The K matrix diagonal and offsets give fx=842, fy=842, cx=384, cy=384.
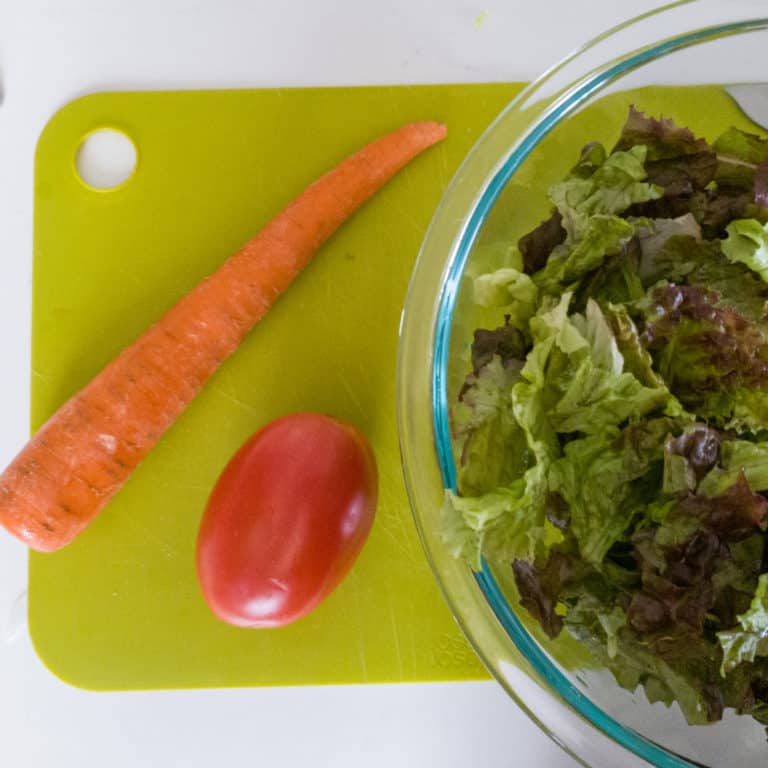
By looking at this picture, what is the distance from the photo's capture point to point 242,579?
994mm

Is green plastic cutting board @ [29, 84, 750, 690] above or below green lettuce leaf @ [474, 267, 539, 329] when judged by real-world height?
below

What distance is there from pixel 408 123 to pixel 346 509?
0.53 meters

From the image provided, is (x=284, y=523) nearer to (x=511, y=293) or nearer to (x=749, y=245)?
(x=511, y=293)

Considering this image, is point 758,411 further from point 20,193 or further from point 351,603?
point 20,193

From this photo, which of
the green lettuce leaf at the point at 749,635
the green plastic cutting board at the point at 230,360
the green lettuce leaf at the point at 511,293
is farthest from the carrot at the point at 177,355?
the green lettuce leaf at the point at 749,635

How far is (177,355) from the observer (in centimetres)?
110

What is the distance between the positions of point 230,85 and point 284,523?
2.00ft

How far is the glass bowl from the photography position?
877mm

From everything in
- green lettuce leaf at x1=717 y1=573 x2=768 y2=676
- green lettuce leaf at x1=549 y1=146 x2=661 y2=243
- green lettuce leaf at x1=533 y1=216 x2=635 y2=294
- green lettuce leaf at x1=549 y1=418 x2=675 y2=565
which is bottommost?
green lettuce leaf at x1=717 y1=573 x2=768 y2=676

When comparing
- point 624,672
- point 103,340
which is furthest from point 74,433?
point 624,672

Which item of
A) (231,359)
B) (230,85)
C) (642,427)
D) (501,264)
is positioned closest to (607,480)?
(642,427)

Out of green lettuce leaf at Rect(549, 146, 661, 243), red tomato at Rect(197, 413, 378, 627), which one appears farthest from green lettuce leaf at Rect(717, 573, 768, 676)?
red tomato at Rect(197, 413, 378, 627)

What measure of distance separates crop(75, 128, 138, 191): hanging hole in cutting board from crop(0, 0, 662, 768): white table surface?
77mm

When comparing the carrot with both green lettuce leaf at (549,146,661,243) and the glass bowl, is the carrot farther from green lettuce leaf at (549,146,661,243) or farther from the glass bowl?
green lettuce leaf at (549,146,661,243)
